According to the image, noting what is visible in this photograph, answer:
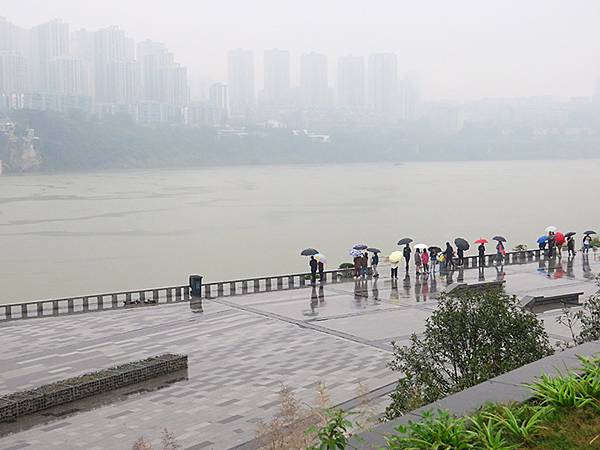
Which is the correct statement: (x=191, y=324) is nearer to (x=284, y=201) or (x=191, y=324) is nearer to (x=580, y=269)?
(x=580, y=269)

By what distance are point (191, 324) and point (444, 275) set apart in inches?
310

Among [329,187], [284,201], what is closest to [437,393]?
[284,201]

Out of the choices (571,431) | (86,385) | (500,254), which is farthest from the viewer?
(500,254)

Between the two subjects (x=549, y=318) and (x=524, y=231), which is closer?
(x=549, y=318)

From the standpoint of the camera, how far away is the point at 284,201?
53.1 m

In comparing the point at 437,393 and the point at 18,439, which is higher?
the point at 437,393

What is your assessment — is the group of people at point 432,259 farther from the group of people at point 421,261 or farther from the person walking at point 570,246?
the person walking at point 570,246

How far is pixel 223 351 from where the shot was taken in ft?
38.3

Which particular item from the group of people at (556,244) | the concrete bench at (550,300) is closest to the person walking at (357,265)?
the concrete bench at (550,300)

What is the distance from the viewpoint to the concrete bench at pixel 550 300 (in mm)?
14422

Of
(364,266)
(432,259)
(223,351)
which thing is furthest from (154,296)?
(432,259)

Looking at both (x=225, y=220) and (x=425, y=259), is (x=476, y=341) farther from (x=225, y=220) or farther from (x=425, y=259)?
(x=225, y=220)

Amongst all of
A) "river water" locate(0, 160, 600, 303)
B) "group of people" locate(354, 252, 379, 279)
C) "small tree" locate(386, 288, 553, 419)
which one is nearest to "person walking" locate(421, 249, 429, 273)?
"group of people" locate(354, 252, 379, 279)

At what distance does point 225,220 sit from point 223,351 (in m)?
31.6
